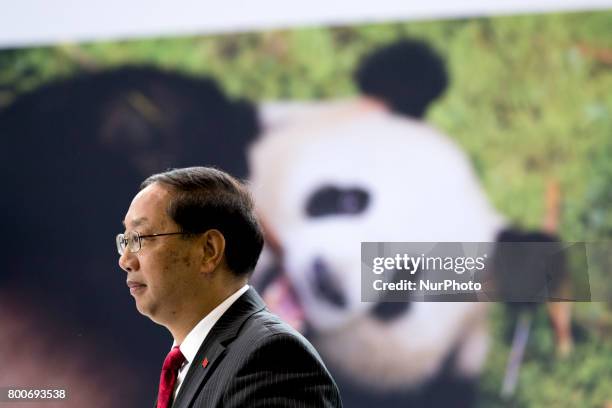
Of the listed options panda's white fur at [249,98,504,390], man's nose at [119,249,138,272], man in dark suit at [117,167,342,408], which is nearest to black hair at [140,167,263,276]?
man in dark suit at [117,167,342,408]

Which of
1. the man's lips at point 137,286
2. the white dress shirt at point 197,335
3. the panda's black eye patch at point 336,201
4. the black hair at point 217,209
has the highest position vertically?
the panda's black eye patch at point 336,201

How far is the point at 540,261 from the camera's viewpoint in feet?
11.1

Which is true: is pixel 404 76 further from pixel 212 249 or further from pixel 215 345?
pixel 215 345

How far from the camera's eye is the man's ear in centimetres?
176

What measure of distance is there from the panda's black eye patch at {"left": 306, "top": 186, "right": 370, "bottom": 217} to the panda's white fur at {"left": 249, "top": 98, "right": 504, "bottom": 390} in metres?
0.02

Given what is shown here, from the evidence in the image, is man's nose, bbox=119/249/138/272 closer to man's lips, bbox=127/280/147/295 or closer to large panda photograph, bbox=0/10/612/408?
man's lips, bbox=127/280/147/295

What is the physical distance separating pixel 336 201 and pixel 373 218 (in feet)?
0.58

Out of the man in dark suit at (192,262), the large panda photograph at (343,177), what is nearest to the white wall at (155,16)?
the large panda photograph at (343,177)

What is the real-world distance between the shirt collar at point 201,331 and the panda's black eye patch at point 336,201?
70.5 inches

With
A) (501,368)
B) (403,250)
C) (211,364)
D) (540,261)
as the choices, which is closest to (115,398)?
(403,250)

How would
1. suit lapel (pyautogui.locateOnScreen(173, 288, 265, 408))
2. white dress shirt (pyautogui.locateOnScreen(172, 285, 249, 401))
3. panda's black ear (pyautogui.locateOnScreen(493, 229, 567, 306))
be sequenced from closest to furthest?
suit lapel (pyautogui.locateOnScreen(173, 288, 265, 408)), white dress shirt (pyautogui.locateOnScreen(172, 285, 249, 401)), panda's black ear (pyautogui.locateOnScreen(493, 229, 567, 306))

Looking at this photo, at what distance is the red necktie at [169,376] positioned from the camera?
1.75 meters

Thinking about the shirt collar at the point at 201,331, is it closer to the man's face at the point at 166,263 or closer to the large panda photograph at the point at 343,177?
the man's face at the point at 166,263

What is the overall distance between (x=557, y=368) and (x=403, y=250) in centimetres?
77
